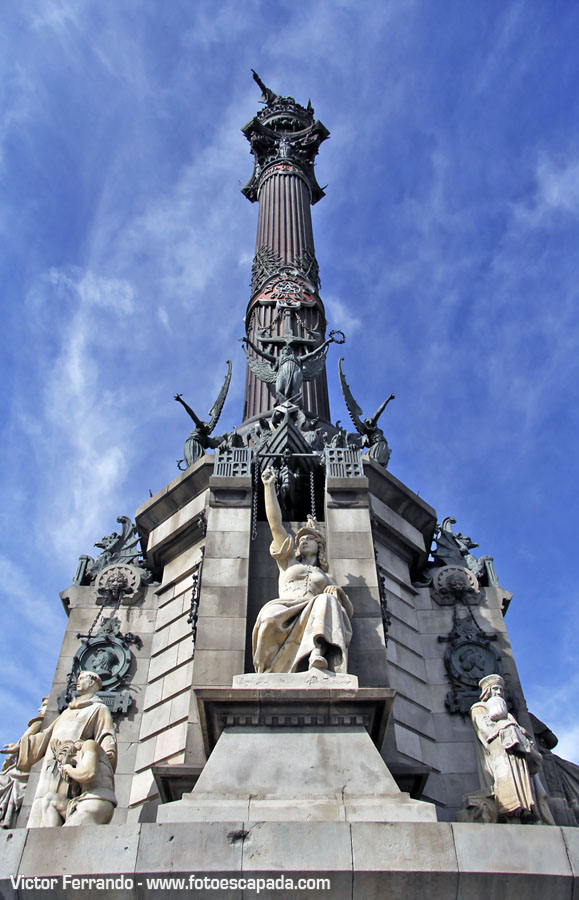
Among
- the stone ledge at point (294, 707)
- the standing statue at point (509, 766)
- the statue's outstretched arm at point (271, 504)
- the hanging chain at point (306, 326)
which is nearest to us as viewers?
the standing statue at point (509, 766)

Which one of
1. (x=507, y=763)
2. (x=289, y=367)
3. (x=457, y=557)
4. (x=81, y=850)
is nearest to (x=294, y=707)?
(x=507, y=763)

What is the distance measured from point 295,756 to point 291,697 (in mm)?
787

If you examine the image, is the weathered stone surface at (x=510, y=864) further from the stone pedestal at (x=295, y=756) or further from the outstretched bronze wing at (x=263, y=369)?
the outstretched bronze wing at (x=263, y=369)

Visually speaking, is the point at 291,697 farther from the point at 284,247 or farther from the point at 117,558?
the point at 284,247

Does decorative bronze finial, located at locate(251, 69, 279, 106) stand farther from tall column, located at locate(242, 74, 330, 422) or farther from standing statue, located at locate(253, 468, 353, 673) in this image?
standing statue, located at locate(253, 468, 353, 673)

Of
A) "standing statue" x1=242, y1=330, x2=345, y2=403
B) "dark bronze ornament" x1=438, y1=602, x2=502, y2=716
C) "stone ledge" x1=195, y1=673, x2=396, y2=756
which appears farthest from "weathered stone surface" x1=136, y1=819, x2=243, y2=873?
"standing statue" x1=242, y1=330, x2=345, y2=403

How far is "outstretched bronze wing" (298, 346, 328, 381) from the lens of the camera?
71.4ft

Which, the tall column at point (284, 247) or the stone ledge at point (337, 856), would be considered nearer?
the stone ledge at point (337, 856)

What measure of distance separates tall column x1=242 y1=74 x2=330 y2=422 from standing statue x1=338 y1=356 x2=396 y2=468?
1.68 metres

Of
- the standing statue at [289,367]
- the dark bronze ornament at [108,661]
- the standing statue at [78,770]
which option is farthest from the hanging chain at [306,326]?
the standing statue at [78,770]

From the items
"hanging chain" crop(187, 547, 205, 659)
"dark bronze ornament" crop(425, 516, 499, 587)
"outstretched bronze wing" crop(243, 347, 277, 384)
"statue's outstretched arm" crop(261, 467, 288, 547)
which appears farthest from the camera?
"outstretched bronze wing" crop(243, 347, 277, 384)

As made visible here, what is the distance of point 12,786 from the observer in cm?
1343

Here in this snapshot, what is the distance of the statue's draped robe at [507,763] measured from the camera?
10305 millimetres

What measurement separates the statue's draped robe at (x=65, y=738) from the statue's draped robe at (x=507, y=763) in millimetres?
5316
